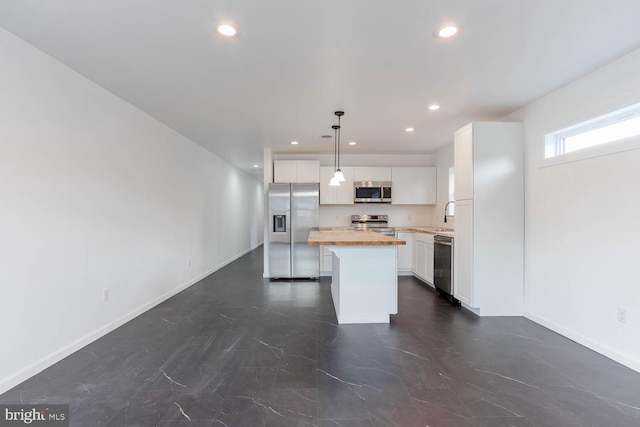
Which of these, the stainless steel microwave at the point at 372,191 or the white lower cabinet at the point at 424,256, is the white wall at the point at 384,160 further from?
the white lower cabinet at the point at 424,256

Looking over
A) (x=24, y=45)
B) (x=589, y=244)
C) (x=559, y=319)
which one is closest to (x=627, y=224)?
(x=589, y=244)

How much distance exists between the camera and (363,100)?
330 cm

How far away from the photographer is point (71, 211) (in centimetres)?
259

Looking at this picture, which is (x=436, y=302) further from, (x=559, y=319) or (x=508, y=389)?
(x=508, y=389)

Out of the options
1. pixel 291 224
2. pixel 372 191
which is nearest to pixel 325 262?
pixel 291 224

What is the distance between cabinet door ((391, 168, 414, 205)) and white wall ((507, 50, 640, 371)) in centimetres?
258

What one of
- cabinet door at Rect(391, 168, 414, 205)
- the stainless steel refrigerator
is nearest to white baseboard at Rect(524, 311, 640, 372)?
cabinet door at Rect(391, 168, 414, 205)

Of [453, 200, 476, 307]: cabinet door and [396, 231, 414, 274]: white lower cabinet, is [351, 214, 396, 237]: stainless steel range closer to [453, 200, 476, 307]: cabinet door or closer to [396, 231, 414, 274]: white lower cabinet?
[396, 231, 414, 274]: white lower cabinet

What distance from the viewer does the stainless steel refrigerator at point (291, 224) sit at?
18.1ft

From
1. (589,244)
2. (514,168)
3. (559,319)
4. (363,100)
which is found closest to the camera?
(589,244)

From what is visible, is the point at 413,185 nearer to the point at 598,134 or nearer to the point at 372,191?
the point at 372,191

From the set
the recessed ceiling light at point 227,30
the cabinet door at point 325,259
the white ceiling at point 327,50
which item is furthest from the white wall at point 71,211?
the cabinet door at point 325,259

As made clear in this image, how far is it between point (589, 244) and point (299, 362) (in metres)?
2.84

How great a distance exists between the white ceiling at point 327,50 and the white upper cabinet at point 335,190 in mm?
2212
